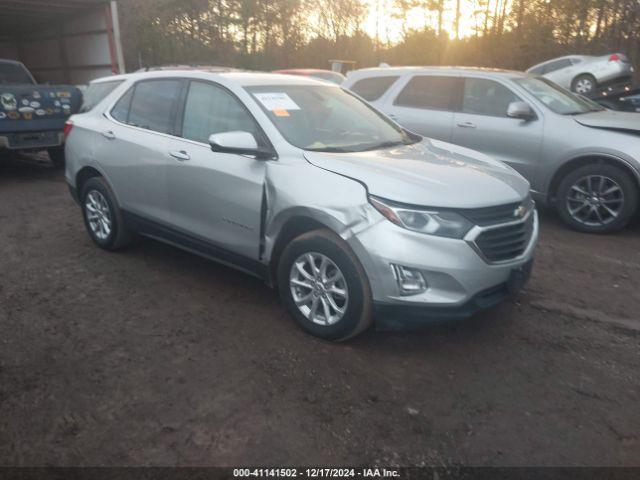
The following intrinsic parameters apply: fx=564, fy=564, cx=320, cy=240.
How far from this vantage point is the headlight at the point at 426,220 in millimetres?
3205

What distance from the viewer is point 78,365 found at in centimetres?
334

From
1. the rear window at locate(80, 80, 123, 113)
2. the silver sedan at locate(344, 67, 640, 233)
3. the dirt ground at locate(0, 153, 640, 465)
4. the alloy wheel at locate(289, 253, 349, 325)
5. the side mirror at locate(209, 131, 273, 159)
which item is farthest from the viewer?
the silver sedan at locate(344, 67, 640, 233)

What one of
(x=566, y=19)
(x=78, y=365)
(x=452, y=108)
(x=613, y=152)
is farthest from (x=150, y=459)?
(x=566, y=19)

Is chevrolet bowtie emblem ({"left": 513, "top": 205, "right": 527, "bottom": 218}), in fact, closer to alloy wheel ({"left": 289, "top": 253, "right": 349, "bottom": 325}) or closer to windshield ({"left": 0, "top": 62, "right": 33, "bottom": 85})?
alloy wheel ({"left": 289, "top": 253, "right": 349, "bottom": 325})

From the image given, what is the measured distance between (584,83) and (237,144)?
15513 mm

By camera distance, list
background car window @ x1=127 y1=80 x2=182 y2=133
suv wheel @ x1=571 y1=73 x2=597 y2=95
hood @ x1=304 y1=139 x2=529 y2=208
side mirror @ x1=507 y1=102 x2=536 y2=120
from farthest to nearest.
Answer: suv wheel @ x1=571 y1=73 x2=597 y2=95 → side mirror @ x1=507 y1=102 x2=536 y2=120 → background car window @ x1=127 y1=80 x2=182 y2=133 → hood @ x1=304 y1=139 x2=529 y2=208

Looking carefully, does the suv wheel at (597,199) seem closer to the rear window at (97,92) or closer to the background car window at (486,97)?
the background car window at (486,97)

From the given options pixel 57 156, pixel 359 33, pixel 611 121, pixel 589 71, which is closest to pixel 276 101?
pixel 611 121

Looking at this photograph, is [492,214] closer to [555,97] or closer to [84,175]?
[84,175]

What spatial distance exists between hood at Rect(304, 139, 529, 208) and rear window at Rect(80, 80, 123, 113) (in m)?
2.66

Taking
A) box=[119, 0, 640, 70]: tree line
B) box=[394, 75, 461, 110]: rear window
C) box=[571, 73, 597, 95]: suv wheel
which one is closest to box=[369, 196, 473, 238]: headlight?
box=[394, 75, 461, 110]: rear window

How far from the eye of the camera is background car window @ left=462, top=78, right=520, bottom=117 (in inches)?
258

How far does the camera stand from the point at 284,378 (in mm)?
3213

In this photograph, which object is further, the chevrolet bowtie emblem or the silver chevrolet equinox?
the chevrolet bowtie emblem
